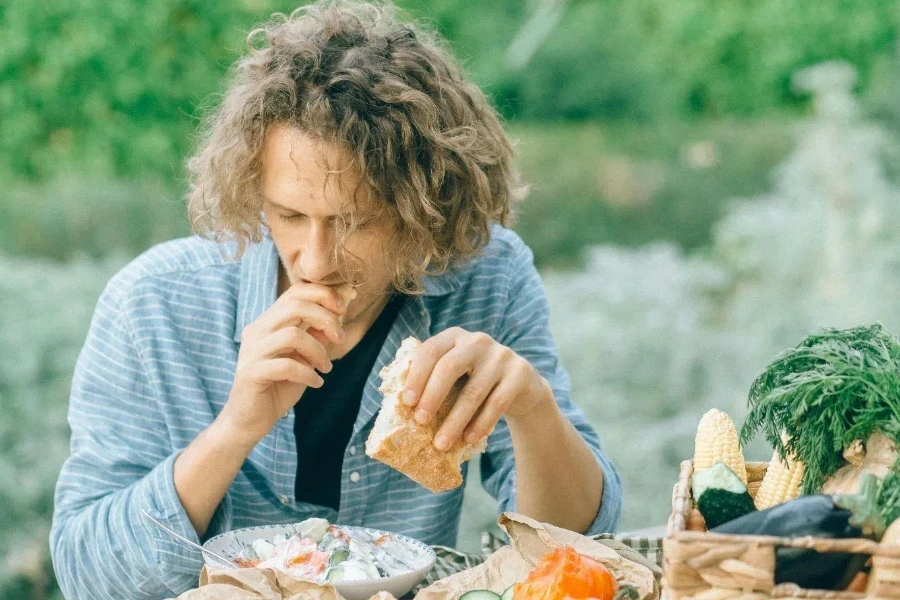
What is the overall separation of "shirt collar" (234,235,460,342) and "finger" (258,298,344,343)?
322mm

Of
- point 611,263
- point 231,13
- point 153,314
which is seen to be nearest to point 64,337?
point 231,13

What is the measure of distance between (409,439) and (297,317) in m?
0.30

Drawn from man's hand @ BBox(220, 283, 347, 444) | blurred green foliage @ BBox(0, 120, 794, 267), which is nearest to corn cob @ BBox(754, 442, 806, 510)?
man's hand @ BBox(220, 283, 347, 444)

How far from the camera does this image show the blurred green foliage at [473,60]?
5.18 m

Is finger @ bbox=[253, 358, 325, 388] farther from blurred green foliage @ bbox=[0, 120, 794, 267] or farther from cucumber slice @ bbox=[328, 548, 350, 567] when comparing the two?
blurred green foliage @ bbox=[0, 120, 794, 267]

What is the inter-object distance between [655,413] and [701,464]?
352 cm

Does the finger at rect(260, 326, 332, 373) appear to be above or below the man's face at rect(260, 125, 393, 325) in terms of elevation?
below

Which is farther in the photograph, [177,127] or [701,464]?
[177,127]

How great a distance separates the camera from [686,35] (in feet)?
22.1

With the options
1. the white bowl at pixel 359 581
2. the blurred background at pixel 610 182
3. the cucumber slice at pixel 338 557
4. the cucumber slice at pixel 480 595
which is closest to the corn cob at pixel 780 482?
the cucumber slice at pixel 480 595

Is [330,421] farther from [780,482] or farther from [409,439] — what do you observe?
[780,482]

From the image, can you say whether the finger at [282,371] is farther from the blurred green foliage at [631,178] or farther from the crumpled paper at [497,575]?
the blurred green foliage at [631,178]

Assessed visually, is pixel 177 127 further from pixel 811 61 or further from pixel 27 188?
pixel 811 61

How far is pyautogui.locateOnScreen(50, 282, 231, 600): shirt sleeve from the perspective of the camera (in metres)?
1.86
